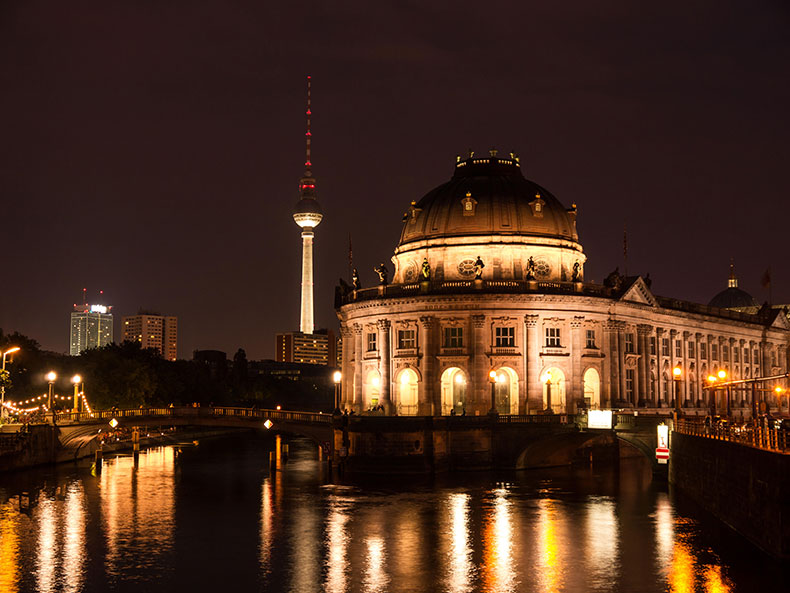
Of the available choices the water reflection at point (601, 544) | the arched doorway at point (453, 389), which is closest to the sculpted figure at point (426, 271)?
the arched doorway at point (453, 389)

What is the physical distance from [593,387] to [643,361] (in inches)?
444

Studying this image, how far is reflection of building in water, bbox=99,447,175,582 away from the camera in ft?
198

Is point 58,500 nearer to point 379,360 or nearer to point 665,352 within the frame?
point 379,360

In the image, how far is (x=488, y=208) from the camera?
126 metres

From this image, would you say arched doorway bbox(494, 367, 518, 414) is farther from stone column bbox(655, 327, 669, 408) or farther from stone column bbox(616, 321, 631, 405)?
stone column bbox(655, 327, 669, 408)

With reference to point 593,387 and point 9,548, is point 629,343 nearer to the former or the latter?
point 593,387

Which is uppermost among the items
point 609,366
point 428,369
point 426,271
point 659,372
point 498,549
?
point 426,271

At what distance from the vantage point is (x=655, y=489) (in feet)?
298

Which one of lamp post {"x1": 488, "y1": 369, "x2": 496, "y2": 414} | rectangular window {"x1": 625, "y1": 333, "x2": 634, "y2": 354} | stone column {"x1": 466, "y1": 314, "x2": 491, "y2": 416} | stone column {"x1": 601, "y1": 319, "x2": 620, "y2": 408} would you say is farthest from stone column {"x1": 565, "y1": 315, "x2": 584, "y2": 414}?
rectangular window {"x1": 625, "y1": 333, "x2": 634, "y2": 354}

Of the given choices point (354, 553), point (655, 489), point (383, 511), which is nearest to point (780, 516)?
point (354, 553)

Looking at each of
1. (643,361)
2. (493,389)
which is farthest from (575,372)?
(643,361)

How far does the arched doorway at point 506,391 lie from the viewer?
11762cm

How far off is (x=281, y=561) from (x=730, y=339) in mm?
113751

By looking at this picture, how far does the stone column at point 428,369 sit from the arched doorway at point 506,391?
6.53 metres
